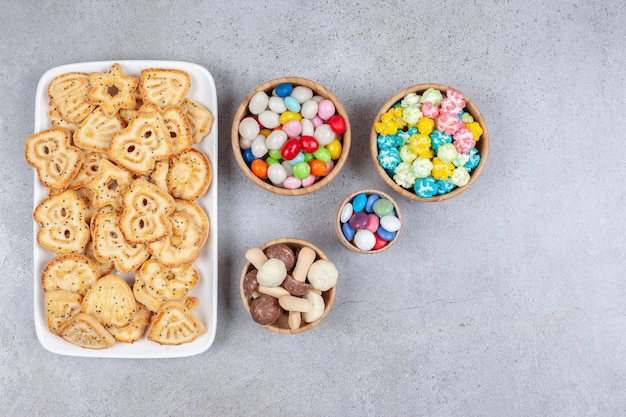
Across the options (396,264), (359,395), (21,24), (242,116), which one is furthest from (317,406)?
(21,24)

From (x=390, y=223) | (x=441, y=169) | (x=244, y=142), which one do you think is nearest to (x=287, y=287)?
(x=390, y=223)

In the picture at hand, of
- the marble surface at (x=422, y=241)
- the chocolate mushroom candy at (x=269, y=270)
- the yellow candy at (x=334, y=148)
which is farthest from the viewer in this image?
the marble surface at (x=422, y=241)

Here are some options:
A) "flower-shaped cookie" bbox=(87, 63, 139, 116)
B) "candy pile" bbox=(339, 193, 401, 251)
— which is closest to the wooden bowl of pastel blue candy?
"candy pile" bbox=(339, 193, 401, 251)

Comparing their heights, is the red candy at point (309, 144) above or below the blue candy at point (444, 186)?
above

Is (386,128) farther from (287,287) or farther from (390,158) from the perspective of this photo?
(287,287)

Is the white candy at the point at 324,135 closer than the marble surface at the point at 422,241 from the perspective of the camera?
Yes

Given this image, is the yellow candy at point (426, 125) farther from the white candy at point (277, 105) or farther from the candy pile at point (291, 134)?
the white candy at point (277, 105)

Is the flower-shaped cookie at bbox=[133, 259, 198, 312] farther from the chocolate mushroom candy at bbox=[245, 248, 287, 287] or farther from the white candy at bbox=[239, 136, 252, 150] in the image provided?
the white candy at bbox=[239, 136, 252, 150]

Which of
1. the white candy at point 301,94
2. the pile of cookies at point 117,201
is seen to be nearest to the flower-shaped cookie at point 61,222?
the pile of cookies at point 117,201
